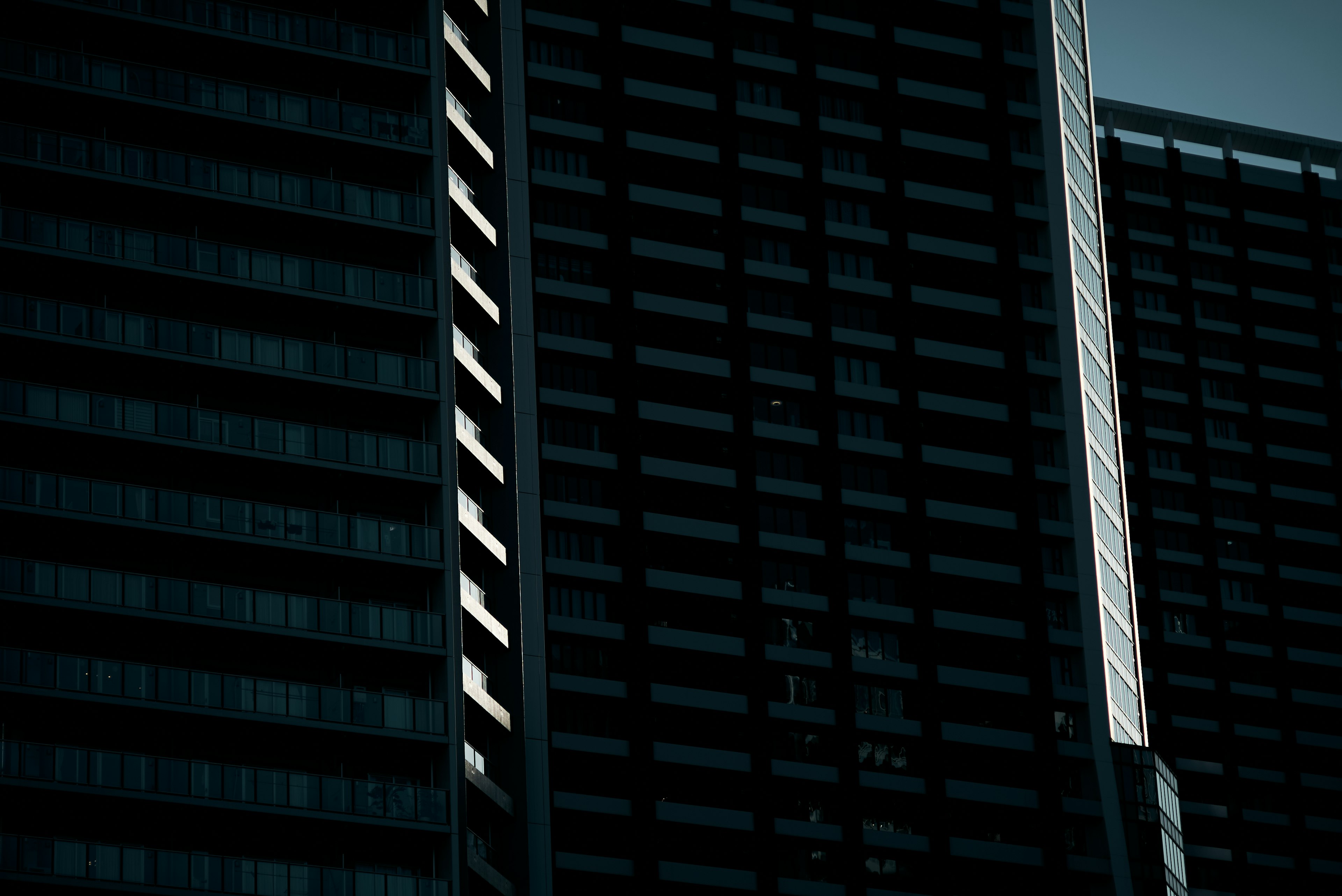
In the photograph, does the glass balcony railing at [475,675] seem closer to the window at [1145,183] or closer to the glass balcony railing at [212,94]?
the glass balcony railing at [212,94]

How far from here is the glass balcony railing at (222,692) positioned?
232 ft

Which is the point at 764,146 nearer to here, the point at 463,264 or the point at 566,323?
the point at 566,323

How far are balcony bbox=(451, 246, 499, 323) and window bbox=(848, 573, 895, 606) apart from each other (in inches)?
1039

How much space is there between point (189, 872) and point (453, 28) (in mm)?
35188

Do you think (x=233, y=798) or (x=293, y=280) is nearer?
(x=233, y=798)

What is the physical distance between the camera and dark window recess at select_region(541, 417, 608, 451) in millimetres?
104375

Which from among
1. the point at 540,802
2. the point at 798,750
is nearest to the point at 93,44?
the point at 540,802

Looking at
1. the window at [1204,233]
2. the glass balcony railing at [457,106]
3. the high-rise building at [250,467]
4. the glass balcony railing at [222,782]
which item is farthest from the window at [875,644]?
the window at [1204,233]

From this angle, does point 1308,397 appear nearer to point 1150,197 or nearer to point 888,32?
point 1150,197

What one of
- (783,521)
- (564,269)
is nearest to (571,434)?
(564,269)

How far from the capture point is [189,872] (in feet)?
228

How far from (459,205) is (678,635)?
82.3 feet

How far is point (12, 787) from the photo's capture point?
68500 mm

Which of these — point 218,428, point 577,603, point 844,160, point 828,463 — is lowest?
point 577,603
